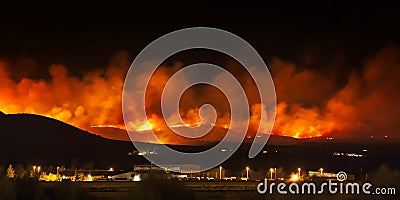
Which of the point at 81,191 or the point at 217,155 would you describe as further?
the point at 217,155

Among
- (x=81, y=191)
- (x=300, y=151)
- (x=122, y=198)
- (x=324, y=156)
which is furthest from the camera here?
(x=300, y=151)

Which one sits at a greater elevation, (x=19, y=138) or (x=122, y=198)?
(x=19, y=138)

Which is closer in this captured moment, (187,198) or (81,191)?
(187,198)

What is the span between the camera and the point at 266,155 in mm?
129000

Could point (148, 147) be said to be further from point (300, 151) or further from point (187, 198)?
point (187, 198)

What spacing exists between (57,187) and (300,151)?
4029 inches

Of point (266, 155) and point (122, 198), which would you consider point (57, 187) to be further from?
point (266, 155)

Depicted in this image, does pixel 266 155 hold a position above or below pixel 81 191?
above

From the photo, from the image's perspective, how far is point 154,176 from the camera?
1444 inches

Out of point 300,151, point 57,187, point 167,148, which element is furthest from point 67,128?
point 57,187

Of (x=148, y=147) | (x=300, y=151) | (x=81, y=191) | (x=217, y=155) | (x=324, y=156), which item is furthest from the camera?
(x=300, y=151)

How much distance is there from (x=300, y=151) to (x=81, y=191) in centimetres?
10300

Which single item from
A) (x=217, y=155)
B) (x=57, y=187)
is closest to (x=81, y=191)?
(x=57, y=187)

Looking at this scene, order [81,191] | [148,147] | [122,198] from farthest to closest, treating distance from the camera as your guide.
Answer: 1. [148,147]
2. [81,191]
3. [122,198]
